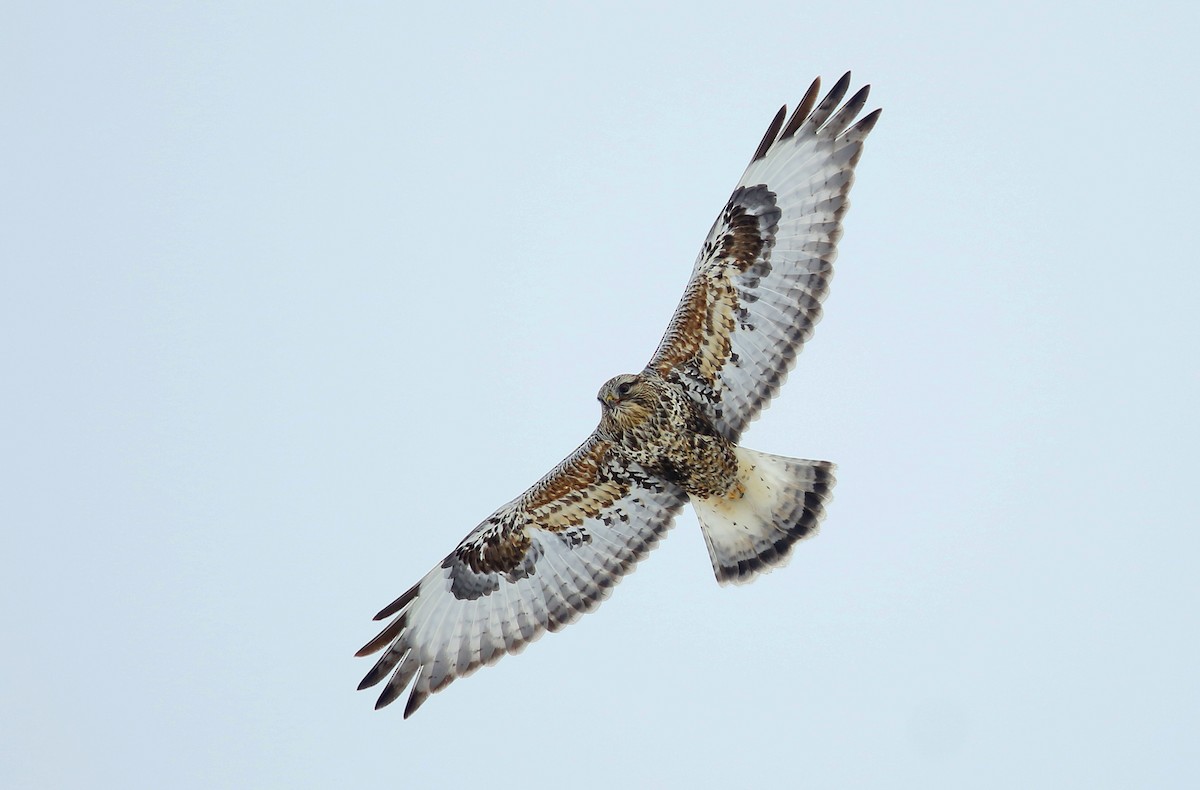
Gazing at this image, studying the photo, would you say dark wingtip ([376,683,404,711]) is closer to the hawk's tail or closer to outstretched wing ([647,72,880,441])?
the hawk's tail

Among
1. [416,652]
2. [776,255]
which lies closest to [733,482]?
[776,255]

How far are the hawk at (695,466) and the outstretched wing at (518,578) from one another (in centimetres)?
1

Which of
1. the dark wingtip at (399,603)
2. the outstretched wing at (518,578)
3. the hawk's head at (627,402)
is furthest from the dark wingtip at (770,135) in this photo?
the dark wingtip at (399,603)

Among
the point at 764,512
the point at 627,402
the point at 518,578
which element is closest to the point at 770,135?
the point at 627,402

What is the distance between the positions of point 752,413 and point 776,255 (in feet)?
4.05

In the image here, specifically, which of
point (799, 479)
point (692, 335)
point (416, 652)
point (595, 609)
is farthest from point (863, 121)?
point (416, 652)

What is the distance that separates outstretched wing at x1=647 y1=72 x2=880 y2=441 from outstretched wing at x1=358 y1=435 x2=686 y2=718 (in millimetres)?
1197

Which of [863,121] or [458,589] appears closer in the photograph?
[863,121]

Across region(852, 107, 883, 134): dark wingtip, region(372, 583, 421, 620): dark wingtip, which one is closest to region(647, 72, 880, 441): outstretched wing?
region(852, 107, 883, 134): dark wingtip

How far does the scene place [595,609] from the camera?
10.2 m

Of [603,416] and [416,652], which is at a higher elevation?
[603,416]

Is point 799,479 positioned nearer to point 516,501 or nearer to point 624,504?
point 624,504

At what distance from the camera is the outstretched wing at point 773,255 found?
9.73 metres

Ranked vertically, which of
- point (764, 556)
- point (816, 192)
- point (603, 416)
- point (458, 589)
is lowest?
point (764, 556)
